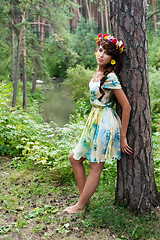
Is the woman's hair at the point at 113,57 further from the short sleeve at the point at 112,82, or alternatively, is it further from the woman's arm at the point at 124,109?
the woman's arm at the point at 124,109

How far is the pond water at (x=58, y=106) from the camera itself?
44.3 ft

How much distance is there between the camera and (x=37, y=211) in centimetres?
303

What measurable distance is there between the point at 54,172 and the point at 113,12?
8.11ft

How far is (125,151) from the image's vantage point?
2.76 meters

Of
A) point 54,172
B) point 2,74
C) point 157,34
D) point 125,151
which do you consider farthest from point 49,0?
point 157,34

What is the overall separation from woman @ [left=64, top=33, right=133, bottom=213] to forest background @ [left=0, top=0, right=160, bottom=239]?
0.80 metres

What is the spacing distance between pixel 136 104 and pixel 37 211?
174cm

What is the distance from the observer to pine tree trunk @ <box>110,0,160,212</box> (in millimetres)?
2660

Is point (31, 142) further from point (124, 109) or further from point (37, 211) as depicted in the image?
point (124, 109)

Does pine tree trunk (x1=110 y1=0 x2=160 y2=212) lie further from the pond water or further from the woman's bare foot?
the pond water

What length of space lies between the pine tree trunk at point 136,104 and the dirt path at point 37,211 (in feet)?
1.85

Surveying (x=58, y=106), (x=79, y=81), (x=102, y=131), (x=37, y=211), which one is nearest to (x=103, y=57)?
(x=102, y=131)

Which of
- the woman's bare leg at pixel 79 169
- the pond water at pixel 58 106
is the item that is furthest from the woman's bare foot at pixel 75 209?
the pond water at pixel 58 106

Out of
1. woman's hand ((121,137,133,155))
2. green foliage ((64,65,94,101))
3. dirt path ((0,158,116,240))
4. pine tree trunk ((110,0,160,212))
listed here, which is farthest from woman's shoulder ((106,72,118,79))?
green foliage ((64,65,94,101))
